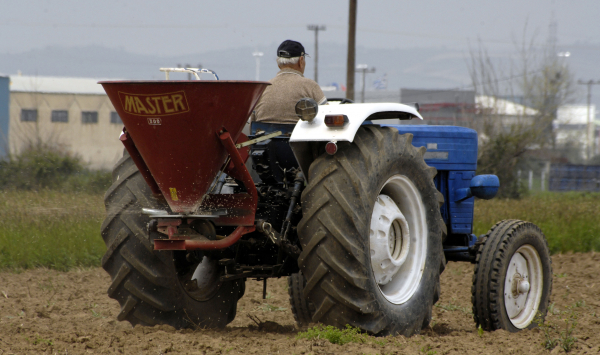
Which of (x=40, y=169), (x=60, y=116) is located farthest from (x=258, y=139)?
(x=60, y=116)

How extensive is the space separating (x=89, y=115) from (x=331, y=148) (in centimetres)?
4075

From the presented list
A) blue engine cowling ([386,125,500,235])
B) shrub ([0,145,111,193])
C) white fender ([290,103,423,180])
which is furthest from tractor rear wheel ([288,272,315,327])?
shrub ([0,145,111,193])

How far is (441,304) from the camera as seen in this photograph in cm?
629

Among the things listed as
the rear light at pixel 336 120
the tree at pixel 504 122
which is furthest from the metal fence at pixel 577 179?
the rear light at pixel 336 120

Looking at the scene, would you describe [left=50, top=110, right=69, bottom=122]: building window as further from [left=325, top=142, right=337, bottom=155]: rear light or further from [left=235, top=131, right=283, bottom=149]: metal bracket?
[left=325, top=142, right=337, bottom=155]: rear light

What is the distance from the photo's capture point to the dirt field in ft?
11.7

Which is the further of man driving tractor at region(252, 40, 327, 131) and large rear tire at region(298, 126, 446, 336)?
man driving tractor at region(252, 40, 327, 131)

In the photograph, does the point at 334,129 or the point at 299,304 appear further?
the point at 299,304

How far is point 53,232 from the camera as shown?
830cm

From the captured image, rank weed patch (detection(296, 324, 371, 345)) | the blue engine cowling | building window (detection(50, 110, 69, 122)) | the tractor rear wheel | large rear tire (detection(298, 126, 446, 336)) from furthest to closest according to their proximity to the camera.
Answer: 1. building window (detection(50, 110, 69, 122))
2. the tractor rear wheel
3. the blue engine cowling
4. large rear tire (detection(298, 126, 446, 336))
5. weed patch (detection(296, 324, 371, 345))

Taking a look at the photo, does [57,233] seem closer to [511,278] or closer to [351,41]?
[511,278]

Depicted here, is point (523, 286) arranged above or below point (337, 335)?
below

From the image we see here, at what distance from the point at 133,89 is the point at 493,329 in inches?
122

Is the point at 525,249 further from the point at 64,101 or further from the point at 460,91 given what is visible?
the point at 460,91
